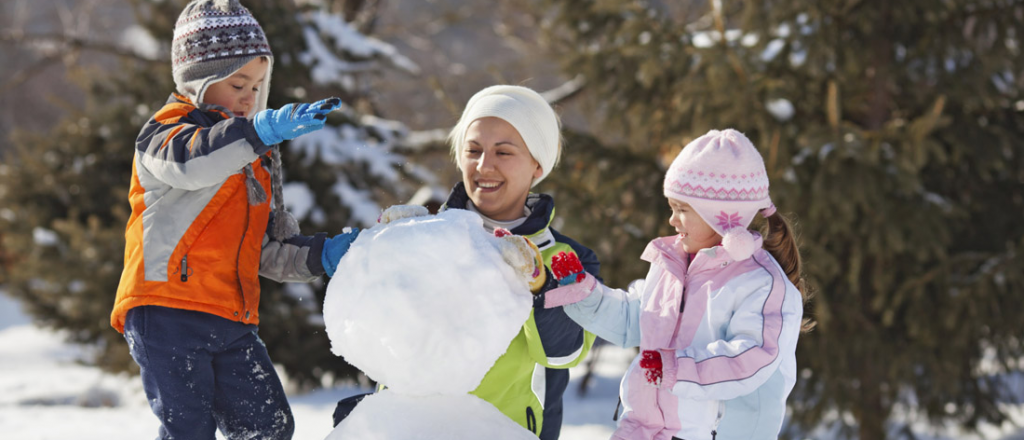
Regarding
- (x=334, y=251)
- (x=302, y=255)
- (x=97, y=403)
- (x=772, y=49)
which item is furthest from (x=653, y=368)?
(x=97, y=403)

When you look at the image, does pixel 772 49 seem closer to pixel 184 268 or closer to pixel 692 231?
pixel 692 231

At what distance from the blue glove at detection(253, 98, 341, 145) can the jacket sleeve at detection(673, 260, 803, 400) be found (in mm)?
1006

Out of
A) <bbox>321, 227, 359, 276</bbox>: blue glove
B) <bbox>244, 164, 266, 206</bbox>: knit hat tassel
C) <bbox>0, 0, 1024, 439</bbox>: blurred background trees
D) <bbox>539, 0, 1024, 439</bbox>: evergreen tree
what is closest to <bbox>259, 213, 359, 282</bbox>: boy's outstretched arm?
<bbox>321, 227, 359, 276</bbox>: blue glove

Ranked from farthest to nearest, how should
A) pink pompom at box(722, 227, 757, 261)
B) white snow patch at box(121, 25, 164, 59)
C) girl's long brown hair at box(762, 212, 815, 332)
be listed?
white snow patch at box(121, 25, 164, 59), girl's long brown hair at box(762, 212, 815, 332), pink pompom at box(722, 227, 757, 261)

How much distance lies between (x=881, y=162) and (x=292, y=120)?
12.7 ft

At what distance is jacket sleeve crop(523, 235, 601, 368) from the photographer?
2004 millimetres

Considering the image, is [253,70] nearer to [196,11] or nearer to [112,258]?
[196,11]

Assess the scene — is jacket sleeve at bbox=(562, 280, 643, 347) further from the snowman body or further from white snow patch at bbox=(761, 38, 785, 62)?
white snow patch at bbox=(761, 38, 785, 62)

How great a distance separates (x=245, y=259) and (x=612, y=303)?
1.01 meters

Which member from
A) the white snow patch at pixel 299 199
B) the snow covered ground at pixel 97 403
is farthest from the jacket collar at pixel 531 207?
the white snow patch at pixel 299 199

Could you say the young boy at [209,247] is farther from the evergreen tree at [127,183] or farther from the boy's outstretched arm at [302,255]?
the evergreen tree at [127,183]

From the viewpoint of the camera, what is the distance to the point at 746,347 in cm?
185

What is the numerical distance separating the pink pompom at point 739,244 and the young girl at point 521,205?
1.31 ft

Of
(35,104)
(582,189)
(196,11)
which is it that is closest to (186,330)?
(196,11)
